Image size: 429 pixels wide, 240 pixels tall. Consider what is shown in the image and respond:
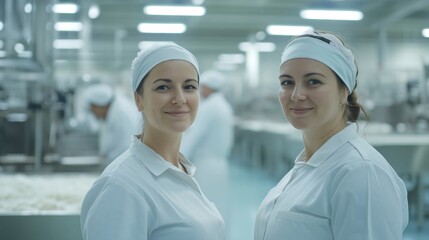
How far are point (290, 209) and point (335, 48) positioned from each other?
418 mm

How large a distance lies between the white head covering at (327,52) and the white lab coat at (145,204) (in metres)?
0.43

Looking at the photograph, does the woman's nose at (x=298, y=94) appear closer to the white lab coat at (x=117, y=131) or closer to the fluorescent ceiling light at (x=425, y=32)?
the white lab coat at (x=117, y=131)

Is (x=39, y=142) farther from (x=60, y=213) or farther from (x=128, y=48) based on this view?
(x=128, y=48)

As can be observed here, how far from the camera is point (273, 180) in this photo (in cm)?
688

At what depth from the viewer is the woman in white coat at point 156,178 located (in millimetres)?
1037

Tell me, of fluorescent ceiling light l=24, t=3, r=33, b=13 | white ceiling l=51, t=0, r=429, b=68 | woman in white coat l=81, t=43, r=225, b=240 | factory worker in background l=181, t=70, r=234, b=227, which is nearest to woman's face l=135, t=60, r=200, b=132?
woman in white coat l=81, t=43, r=225, b=240

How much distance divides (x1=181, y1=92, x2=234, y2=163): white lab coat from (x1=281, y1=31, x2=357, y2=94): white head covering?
223cm

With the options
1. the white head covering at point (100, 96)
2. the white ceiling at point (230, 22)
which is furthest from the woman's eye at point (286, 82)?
the white ceiling at point (230, 22)

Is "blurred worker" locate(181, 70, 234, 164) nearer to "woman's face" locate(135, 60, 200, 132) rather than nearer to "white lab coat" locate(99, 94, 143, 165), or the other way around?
"white lab coat" locate(99, 94, 143, 165)

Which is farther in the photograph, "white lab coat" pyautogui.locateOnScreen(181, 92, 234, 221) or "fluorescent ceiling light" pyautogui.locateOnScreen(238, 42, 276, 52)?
"fluorescent ceiling light" pyautogui.locateOnScreen(238, 42, 276, 52)

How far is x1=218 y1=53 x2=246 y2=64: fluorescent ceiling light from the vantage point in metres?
14.5

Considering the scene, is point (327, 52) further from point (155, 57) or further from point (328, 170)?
point (155, 57)

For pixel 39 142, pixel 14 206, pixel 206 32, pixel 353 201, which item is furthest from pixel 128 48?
pixel 353 201

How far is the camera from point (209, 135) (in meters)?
3.45
